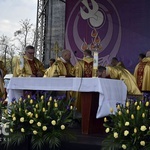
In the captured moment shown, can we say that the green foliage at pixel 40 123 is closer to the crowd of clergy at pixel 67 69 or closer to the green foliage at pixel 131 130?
the green foliage at pixel 131 130

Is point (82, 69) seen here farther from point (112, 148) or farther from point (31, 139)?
point (112, 148)

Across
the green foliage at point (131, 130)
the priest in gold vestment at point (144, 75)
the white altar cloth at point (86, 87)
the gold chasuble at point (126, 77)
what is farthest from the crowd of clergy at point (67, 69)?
the green foliage at point (131, 130)

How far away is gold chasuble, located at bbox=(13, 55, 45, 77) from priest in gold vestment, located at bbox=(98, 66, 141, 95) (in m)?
1.69

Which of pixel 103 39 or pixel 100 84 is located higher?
pixel 103 39

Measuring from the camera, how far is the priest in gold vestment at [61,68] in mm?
6961

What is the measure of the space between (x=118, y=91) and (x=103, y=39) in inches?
266

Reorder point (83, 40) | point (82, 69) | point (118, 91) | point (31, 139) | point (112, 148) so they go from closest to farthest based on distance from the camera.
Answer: point (112, 148), point (31, 139), point (118, 91), point (82, 69), point (83, 40)

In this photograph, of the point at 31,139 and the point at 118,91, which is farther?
the point at 118,91

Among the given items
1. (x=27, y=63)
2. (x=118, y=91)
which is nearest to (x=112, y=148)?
(x=118, y=91)

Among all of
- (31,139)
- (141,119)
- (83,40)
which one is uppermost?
(83,40)

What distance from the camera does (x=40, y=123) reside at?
470 cm

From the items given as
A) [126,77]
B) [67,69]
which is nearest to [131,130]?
[126,77]

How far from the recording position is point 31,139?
4.87 metres

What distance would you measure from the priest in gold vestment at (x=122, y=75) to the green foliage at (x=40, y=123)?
62.9 inches
